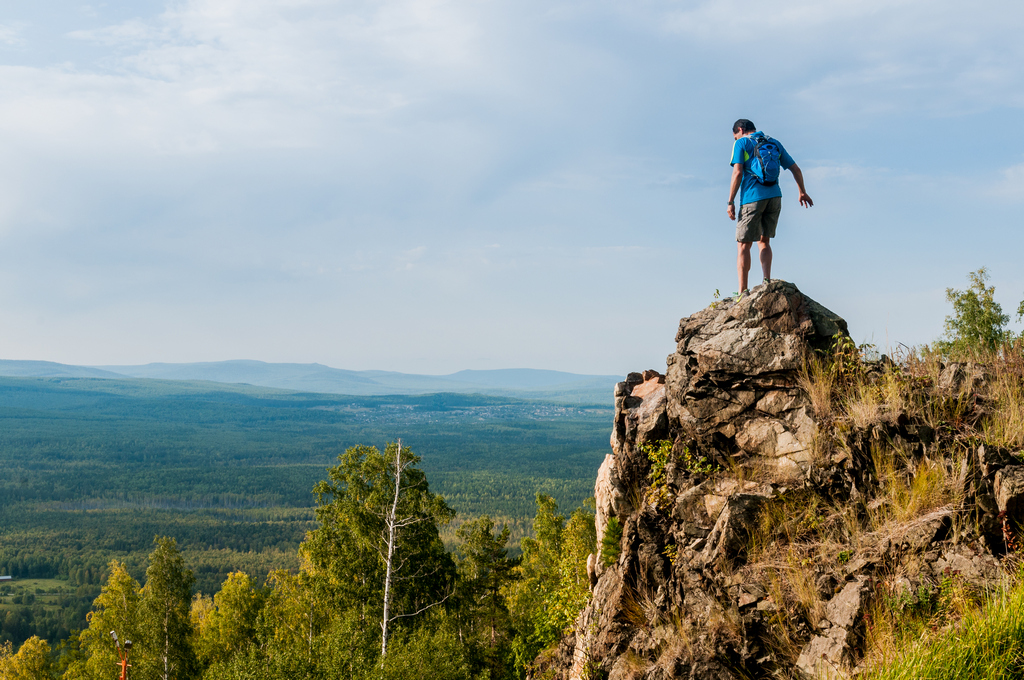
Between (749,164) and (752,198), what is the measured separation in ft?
2.02

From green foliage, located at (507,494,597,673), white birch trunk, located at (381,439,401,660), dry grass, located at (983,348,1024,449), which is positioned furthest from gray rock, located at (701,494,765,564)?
green foliage, located at (507,494,597,673)

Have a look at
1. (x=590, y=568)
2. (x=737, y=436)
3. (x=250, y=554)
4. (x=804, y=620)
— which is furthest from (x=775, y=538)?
(x=250, y=554)

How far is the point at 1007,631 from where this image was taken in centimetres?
566

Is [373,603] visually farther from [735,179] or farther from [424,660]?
[735,179]

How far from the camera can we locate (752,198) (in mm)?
11422

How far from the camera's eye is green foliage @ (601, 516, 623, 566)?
11.5 meters

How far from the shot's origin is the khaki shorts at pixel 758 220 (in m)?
11.4

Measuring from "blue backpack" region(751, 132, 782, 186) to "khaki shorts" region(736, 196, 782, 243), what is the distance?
38cm

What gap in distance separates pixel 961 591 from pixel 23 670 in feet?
170

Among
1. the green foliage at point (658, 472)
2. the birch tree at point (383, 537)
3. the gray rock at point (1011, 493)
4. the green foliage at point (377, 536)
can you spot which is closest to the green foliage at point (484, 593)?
the green foliage at point (377, 536)

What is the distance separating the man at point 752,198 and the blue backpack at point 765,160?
0.03m

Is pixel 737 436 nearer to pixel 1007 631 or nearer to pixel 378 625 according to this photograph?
pixel 1007 631

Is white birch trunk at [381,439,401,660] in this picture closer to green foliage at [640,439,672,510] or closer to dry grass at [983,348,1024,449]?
green foliage at [640,439,672,510]

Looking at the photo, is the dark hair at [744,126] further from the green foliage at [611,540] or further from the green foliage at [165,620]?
the green foliage at [165,620]
